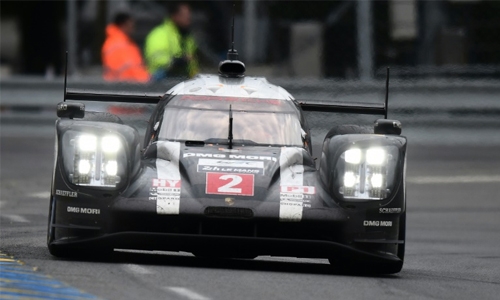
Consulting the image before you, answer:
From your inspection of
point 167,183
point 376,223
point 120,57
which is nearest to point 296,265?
point 376,223

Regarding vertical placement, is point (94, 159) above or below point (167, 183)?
above

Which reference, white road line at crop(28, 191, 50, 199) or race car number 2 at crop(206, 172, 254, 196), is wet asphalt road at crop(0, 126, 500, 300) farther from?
race car number 2 at crop(206, 172, 254, 196)

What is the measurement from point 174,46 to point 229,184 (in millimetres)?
10992

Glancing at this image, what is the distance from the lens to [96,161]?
31.0ft

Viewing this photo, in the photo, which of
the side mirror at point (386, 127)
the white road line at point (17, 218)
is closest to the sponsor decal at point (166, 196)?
the side mirror at point (386, 127)

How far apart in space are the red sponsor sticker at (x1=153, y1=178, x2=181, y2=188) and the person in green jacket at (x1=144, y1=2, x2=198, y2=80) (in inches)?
407

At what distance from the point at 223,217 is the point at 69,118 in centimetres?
148

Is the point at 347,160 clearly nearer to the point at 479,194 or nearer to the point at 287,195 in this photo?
the point at 287,195

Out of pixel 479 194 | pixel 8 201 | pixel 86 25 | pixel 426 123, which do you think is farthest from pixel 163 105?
pixel 86 25

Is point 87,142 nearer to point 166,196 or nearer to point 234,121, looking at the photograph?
point 166,196

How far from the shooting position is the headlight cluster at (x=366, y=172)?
952 cm

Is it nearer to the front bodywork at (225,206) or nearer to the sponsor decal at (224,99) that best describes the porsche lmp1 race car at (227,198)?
the front bodywork at (225,206)

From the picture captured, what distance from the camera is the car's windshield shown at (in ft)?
33.7

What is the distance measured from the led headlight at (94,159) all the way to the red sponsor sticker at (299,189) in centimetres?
97
